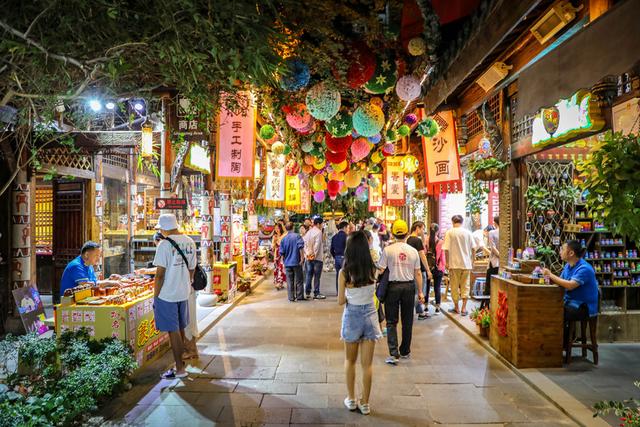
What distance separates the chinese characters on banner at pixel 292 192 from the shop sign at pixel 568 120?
10396 millimetres

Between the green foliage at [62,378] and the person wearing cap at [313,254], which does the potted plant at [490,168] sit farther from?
the green foliage at [62,378]

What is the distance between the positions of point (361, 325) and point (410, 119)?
7702mm

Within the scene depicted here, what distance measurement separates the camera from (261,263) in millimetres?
16844

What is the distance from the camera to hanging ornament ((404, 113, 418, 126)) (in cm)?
1098

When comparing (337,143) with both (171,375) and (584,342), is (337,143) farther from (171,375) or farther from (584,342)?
(171,375)

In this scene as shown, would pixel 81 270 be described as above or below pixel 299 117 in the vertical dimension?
below

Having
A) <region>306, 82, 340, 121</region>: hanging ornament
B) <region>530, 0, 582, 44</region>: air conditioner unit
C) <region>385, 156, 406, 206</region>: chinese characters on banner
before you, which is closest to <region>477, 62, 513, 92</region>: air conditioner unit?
<region>530, 0, 582, 44</region>: air conditioner unit

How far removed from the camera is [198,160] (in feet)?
32.1

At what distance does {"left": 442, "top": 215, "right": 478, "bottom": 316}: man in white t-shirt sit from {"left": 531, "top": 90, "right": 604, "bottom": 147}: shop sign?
287 cm

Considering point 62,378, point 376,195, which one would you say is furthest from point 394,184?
point 62,378

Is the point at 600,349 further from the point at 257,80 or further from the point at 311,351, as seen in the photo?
the point at 257,80

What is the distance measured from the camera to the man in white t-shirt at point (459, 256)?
A: 9109 mm

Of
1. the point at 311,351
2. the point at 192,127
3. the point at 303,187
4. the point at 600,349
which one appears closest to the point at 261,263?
the point at 303,187

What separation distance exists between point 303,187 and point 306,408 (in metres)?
14.3
